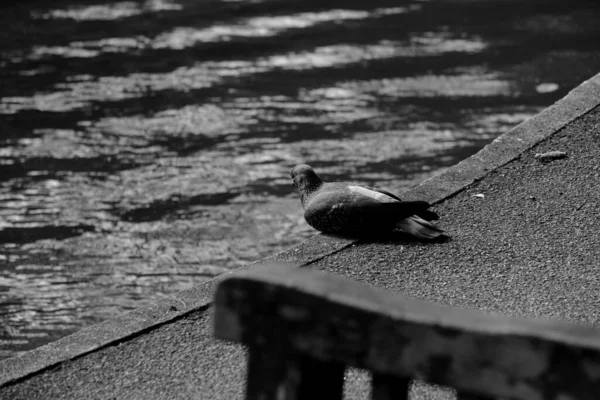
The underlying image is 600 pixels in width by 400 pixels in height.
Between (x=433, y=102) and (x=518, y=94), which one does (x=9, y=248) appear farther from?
(x=518, y=94)

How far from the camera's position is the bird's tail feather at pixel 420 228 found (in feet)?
16.6

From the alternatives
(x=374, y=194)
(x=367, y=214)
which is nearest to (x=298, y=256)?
(x=367, y=214)

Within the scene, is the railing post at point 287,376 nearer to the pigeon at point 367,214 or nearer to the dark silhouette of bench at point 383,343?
the dark silhouette of bench at point 383,343

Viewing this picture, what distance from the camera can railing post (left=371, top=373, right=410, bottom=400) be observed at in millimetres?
1749

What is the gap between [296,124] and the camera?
31.1 feet

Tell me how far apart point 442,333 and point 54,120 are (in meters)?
8.46

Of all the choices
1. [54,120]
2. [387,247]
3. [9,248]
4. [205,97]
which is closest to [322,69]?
[205,97]

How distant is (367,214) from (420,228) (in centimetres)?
26

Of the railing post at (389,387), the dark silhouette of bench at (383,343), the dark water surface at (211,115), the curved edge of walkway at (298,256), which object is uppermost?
the dark silhouette of bench at (383,343)

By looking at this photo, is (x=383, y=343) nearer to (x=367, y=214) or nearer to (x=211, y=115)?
(x=367, y=214)

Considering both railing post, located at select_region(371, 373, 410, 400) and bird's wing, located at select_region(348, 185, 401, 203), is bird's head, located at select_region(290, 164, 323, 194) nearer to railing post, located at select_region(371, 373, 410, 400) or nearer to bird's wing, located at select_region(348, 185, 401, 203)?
bird's wing, located at select_region(348, 185, 401, 203)

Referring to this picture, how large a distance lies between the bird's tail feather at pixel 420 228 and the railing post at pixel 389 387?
10.7 feet

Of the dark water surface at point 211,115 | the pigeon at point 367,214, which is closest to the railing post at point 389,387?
the pigeon at point 367,214

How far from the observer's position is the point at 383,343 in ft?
5.50
